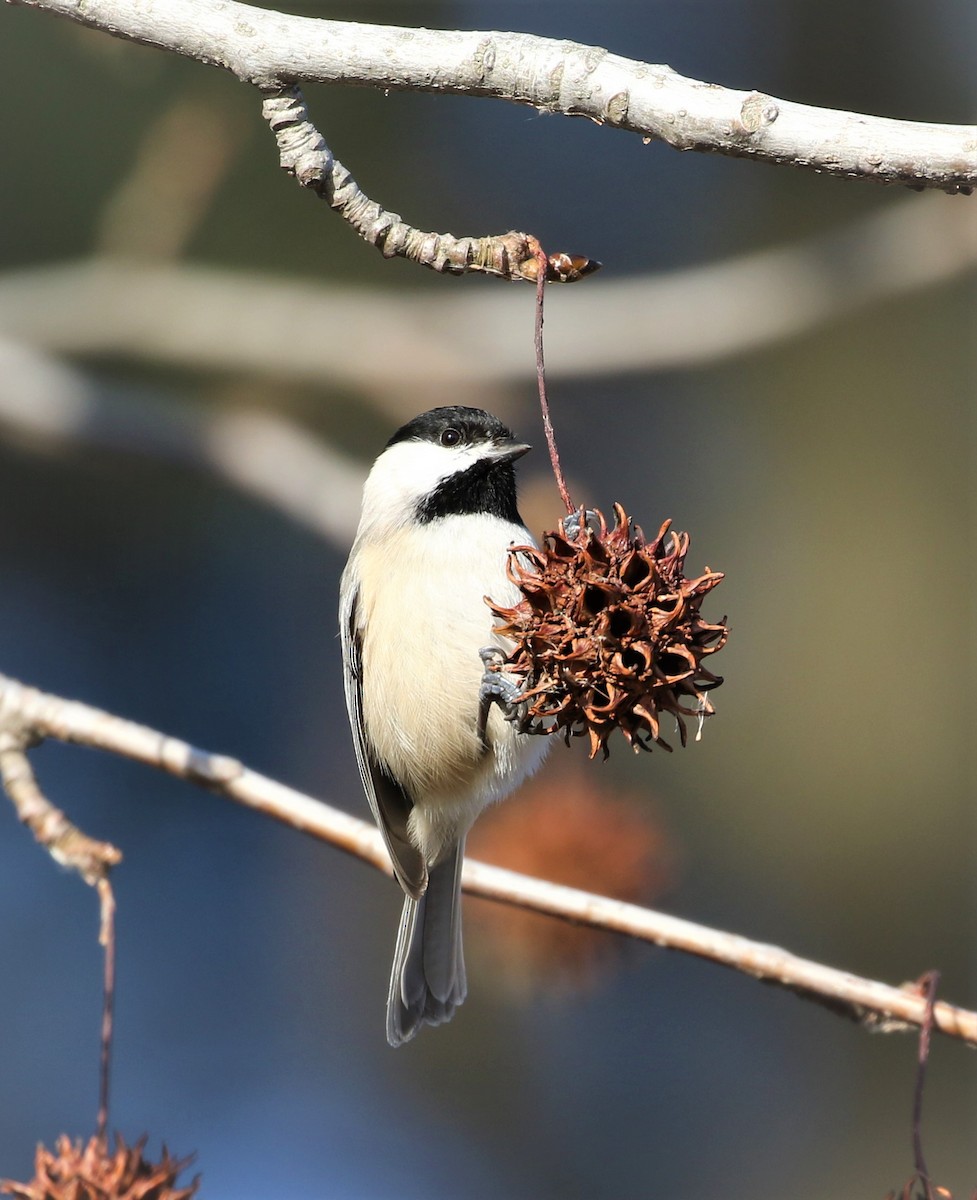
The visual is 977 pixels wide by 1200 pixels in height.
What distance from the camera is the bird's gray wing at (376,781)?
272 cm

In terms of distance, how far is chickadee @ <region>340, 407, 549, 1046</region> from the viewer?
2465mm

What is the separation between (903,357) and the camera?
4699 mm

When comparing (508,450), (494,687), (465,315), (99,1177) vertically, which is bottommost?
(99,1177)

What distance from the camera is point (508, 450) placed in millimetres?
2414

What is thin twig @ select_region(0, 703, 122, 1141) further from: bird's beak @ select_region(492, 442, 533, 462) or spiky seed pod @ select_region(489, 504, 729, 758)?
bird's beak @ select_region(492, 442, 533, 462)

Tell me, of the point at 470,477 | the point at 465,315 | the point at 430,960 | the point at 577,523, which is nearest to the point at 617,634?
the point at 577,523

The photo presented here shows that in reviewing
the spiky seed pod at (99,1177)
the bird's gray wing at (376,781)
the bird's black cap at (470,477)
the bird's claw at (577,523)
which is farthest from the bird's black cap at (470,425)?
the spiky seed pod at (99,1177)

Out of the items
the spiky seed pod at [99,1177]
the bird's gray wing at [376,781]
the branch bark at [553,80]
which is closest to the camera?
the branch bark at [553,80]

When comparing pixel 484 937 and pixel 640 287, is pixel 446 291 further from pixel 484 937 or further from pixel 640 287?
pixel 484 937

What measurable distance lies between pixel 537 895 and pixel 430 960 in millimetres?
843

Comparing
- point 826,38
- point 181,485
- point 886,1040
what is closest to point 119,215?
point 181,485

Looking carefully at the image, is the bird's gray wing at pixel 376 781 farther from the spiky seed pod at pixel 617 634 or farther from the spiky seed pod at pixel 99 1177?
the spiky seed pod at pixel 617 634

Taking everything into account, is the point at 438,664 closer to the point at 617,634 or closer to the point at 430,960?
the point at 430,960

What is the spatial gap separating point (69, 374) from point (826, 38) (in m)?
3.10
